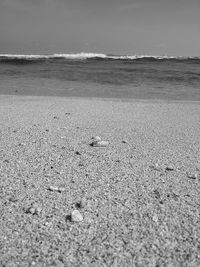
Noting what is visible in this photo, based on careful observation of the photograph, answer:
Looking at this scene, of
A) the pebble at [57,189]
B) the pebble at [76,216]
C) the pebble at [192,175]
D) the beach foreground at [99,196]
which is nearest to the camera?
A: the beach foreground at [99,196]

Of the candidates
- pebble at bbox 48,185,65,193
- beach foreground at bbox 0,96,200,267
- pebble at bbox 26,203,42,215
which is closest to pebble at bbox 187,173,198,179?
beach foreground at bbox 0,96,200,267

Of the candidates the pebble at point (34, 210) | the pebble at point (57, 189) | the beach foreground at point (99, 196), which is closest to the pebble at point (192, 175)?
the beach foreground at point (99, 196)

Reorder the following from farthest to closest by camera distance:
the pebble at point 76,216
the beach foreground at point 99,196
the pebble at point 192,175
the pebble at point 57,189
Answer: the pebble at point 192,175 → the pebble at point 57,189 → the pebble at point 76,216 → the beach foreground at point 99,196

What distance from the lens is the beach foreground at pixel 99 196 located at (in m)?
1.97

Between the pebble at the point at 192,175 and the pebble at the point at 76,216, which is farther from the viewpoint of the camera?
the pebble at the point at 192,175

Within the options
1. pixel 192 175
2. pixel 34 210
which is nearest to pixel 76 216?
pixel 34 210

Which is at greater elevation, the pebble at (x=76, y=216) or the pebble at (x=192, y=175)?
the pebble at (x=192, y=175)

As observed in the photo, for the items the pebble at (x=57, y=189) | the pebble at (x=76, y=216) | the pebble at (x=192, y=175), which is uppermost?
the pebble at (x=57, y=189)

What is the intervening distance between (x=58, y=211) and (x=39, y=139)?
2195 mm

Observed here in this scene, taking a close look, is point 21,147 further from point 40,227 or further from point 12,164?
point 40,227

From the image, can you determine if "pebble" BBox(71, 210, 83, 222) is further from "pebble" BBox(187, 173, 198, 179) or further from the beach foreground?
"pebble" BBox(187, 173, 198, 179)

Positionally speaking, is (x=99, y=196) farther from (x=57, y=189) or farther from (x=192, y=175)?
(x=192, y=175)

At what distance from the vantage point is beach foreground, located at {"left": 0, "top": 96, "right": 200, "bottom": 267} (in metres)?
1.97

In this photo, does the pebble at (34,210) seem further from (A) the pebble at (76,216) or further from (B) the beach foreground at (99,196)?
(A) the pebble at (76,216)
